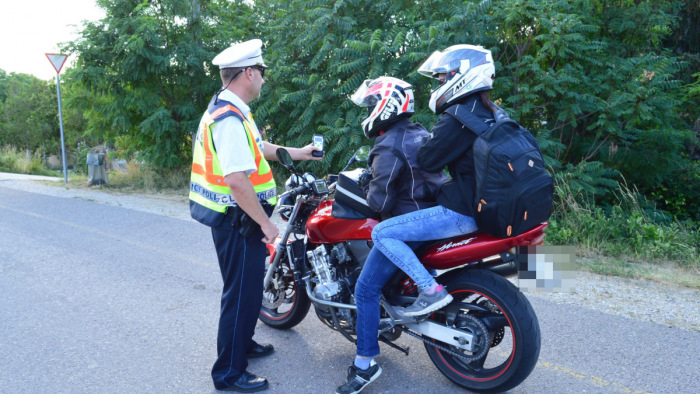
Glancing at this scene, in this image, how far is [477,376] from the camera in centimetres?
320

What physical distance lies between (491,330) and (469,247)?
546mm

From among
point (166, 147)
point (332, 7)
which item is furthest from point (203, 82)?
point (332, 7)

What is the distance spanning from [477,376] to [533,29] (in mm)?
7200

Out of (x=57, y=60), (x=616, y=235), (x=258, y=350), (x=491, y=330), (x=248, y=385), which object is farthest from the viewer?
(x=57, y=60)

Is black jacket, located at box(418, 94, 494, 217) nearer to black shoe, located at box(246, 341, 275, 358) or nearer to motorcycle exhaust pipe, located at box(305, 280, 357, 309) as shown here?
motorcycle exhaust pipe, located at box(305, 280, 357, 309)

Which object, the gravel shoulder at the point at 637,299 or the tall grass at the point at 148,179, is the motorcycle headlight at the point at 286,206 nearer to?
the gravel shoulder at the point at 637,299

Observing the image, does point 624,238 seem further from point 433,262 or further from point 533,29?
point 433,262

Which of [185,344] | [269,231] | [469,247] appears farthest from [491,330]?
[185,344]

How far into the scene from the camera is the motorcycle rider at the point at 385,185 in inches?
121

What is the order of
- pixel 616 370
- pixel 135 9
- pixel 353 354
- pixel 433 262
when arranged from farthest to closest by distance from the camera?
pixel 135 9, pixel 353 354, pixel 616 370, pixel 433 262

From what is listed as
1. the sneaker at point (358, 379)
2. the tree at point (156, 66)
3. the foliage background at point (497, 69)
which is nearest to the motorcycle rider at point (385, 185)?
the sneaker at point (358, 379)

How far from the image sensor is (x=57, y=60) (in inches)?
521

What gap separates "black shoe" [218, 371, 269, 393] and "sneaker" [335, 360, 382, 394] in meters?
0.50

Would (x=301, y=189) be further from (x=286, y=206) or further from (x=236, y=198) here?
(x=236, y=198)
